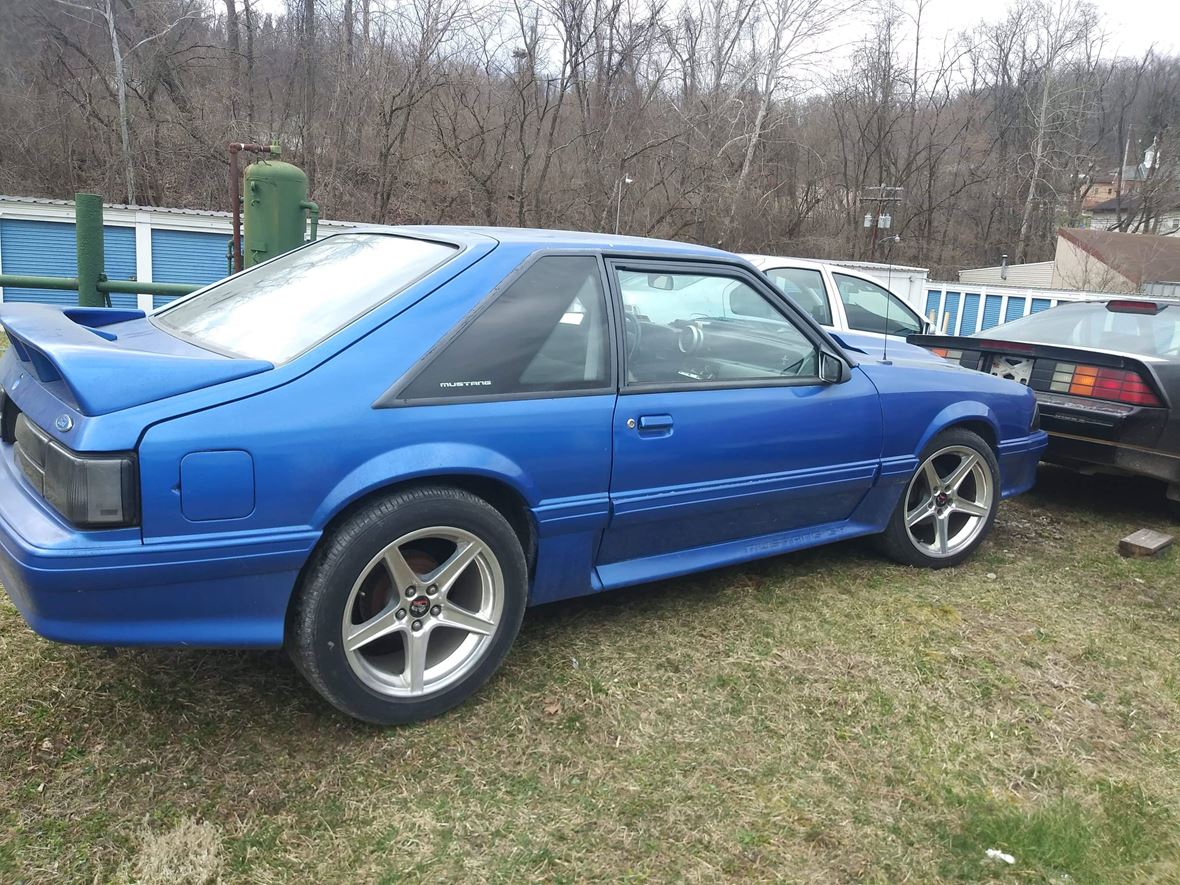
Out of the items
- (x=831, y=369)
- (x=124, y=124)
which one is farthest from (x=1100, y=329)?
(x=124, y=124)

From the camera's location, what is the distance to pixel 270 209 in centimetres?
679

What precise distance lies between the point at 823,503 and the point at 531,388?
5.23 feet

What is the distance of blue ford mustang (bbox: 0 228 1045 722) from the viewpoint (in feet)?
7.30

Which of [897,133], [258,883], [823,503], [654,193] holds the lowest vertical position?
[258,883]

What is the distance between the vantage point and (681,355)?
11.0 ft

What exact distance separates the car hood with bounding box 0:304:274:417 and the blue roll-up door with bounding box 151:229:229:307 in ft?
49.9

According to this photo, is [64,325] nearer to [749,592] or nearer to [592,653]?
[592,653]

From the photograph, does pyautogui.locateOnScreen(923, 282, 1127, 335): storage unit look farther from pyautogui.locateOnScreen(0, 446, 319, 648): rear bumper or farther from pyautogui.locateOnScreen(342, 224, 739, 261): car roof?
pyautogui.locateOnScreen(0, 446, 319, 648): rear bumper

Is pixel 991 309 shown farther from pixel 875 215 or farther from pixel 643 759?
pixel 643 759

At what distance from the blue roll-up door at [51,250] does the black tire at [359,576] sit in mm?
15760

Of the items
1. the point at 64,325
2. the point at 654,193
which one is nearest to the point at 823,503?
the point at 64,325

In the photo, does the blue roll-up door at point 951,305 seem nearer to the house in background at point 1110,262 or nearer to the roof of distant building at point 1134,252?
the house in background at point 1110,262

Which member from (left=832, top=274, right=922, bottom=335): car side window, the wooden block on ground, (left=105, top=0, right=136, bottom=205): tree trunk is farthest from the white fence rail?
(left=105, top=0, right=136, bottom=205): tree trunk

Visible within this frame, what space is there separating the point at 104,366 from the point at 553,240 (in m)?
1.52
